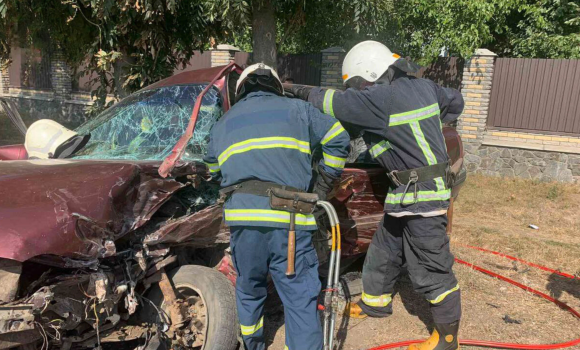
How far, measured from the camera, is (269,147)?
2.51 metres

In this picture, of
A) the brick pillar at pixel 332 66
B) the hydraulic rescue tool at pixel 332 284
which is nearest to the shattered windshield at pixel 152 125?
the hydraulic rescue tool at pixel 332 284

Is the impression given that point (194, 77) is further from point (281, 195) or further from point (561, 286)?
point (561, 286)

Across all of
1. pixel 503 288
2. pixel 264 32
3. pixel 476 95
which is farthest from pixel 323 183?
pixel 476 95

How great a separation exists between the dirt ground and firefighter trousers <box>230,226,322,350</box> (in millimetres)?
664

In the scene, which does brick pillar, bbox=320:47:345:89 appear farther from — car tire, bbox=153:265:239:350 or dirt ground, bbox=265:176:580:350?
car tire, bbox=153:265:239:350

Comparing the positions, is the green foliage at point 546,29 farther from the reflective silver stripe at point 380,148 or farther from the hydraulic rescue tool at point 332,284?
the hydraulic rescue tool at point 332,284

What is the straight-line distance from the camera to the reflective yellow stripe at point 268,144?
8.22 feet

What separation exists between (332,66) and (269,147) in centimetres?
775

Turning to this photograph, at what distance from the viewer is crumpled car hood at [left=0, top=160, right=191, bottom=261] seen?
211 cm

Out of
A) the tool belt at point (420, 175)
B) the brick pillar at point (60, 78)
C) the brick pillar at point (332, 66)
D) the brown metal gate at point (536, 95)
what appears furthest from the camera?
the brick pillar at point (60, 78)

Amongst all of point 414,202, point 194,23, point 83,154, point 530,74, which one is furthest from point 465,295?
point 530,74

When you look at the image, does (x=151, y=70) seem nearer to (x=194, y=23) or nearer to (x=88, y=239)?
(x=194, y=23)

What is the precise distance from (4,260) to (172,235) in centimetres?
83

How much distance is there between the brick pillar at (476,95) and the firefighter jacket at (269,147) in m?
7.07
